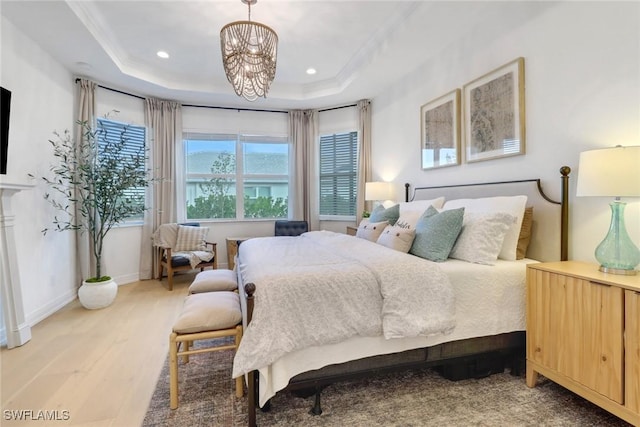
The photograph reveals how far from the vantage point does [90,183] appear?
3.69 meters

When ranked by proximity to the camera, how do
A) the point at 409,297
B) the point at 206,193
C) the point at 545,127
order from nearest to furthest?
1. the point at 409,297
2. the point at 545,127
3. the point at 206,193

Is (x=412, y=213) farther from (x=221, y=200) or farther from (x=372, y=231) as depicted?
(x=221, y=200)

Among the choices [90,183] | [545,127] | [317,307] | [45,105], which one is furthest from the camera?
[90,183]

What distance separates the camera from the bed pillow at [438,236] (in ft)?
7.22

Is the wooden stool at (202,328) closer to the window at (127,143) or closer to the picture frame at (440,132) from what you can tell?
the picture frame at (440,132)

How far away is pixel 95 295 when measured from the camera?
3.47m

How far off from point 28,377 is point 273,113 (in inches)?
184

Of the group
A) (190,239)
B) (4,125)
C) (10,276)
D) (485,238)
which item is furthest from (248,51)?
(190,239)

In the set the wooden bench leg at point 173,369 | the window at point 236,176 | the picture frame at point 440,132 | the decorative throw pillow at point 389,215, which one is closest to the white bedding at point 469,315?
the wooden bench leg at point 173,369

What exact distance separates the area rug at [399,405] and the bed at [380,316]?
0.10m

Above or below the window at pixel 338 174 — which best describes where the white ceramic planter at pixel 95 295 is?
below

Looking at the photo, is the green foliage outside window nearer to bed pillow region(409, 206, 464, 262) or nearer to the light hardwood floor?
the light hardwood floor

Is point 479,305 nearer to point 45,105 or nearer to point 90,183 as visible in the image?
point 90,183

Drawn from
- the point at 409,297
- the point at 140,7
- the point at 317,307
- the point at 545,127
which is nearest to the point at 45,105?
the point at 140,7
